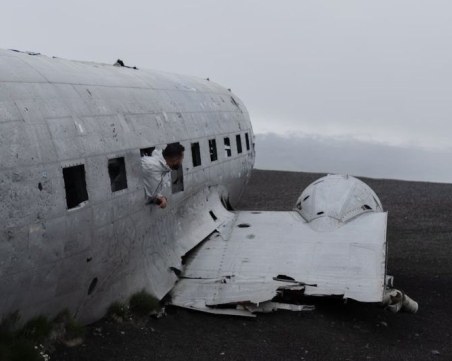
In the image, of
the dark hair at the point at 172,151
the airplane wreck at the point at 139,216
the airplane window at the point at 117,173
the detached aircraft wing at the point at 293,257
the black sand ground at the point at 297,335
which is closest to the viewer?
the airplane wreck at the point at 139,216

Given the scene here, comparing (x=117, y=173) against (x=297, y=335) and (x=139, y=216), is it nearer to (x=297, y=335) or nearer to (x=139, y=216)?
(x=139, y=216)

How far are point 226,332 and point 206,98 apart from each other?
729cm

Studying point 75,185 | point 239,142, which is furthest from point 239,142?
point 75,185

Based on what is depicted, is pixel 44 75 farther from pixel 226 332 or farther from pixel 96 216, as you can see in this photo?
pixel 226 332

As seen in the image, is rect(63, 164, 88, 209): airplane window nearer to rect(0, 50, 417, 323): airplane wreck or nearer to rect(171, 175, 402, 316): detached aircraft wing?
rect(0, 50, 417, 323): airplane wreck

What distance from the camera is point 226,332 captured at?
1107 cm

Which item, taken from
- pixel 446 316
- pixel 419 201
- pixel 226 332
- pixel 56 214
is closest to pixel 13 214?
pixel 56 214

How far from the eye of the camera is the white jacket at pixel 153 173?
1118 centimetres

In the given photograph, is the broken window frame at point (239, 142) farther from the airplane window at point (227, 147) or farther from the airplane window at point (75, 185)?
the airplane window at point (75, 185)

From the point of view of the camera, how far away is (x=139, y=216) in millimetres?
11055

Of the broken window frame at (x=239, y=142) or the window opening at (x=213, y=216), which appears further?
the broken window frame at (x=239, y=142)

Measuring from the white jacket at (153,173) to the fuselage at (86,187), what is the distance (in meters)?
0.21

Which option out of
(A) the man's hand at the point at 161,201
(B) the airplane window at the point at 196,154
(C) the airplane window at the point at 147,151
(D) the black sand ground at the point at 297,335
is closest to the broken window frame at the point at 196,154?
(B) the airplane window at the point at 196,154

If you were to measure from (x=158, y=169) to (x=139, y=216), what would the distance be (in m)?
0.85
